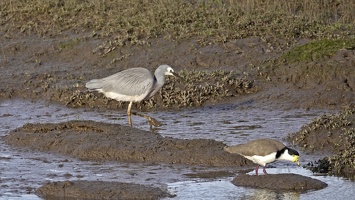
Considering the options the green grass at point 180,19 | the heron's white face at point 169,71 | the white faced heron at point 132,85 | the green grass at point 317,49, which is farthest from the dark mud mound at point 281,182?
the green grass at point 180,19

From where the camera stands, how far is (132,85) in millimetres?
12859

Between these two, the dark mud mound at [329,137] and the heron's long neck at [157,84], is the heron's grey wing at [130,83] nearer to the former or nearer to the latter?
the heron's long neck at [157,84]

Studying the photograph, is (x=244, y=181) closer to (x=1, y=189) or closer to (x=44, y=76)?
(x=1, y=189)

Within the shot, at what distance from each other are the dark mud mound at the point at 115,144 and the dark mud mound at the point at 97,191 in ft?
4.76

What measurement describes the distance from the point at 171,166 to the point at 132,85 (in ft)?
9.09

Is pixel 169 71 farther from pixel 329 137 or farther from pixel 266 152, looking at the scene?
pixel 266 152

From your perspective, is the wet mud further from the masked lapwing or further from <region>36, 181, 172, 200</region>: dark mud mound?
<region>36, 181, 172, 200</region>: dark mud mound

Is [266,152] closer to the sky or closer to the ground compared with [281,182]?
closer to the sky

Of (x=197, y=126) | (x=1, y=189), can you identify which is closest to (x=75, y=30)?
(x=197, y=126)

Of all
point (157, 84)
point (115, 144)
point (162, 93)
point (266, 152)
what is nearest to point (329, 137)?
point (266, 152)

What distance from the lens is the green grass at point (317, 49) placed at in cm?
1468

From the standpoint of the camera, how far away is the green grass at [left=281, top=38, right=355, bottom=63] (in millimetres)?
14680

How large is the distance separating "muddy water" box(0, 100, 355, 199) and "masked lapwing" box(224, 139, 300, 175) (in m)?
0.39

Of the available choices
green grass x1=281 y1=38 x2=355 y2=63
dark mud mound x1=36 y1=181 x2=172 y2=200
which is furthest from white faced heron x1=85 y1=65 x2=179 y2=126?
dark mud mound x1=36 y1=181 x2=172 y2=200
